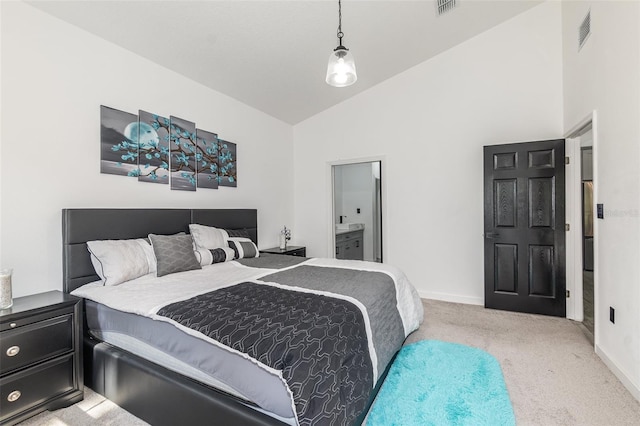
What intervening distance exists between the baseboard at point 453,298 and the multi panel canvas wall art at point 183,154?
336 centimetres

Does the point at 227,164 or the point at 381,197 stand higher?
the point at 227,164

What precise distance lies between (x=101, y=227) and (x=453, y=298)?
4.03m

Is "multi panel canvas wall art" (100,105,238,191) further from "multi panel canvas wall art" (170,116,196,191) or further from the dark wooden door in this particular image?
the dark wooden door

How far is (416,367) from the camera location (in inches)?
89.6

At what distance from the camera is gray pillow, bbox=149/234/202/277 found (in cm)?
249

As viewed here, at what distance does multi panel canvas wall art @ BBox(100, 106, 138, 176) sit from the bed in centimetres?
42

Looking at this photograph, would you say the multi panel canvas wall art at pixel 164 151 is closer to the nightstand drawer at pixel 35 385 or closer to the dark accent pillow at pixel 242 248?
the dark accent pillow at pixel 242 248

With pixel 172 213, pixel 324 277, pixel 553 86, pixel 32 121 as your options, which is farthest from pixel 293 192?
pixel 553 86

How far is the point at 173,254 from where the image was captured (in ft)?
8.42

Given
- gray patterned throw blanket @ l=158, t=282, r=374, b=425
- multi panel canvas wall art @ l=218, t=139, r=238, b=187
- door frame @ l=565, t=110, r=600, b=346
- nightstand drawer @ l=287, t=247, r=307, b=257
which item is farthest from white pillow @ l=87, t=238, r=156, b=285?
door frame @ l=565, t=110, r=600, b=346

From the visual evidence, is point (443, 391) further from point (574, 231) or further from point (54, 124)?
point (54, 124)

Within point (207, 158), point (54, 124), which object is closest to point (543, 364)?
point (207, 158)

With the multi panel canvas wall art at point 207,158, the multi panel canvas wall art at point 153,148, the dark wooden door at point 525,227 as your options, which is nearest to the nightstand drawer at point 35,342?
the multi panel canvas wall art at point 153,148

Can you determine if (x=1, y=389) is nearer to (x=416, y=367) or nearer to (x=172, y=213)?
(x=172, y=213)
